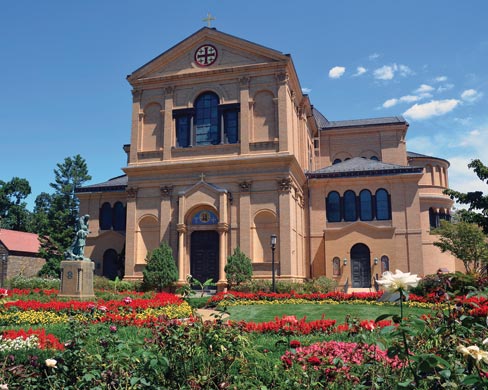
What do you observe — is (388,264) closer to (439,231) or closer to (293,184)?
(439,231)

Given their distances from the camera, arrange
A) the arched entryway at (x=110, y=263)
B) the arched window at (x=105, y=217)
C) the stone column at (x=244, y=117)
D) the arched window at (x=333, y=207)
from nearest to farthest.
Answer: the stone column at (x=244, y=117)
the arched window at (x=333, y=207)
the arched entryway at (x=110, y=263)
the arched window at (x=105, y=217)

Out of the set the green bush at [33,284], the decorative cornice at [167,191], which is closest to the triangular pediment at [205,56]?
the decorative cornice at [167,191]

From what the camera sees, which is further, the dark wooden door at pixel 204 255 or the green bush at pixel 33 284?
the dark wooden door at pixel 204 255

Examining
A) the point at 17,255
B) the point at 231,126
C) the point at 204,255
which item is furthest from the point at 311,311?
the point at 17,255

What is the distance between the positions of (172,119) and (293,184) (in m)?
10.4

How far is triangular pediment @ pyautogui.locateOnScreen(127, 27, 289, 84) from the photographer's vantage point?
32688 mm

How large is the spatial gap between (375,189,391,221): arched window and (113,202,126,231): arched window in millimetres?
20945

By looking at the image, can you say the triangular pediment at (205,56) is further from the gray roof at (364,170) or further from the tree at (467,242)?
the tree at (467,242)

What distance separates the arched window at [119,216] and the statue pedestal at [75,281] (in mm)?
16805

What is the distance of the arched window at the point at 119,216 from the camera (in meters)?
38.5

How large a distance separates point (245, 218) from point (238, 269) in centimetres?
384

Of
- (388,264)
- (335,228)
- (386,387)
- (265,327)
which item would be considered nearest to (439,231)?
(388,264)

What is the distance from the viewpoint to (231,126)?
33.0m

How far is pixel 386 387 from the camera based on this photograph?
5.62 m
